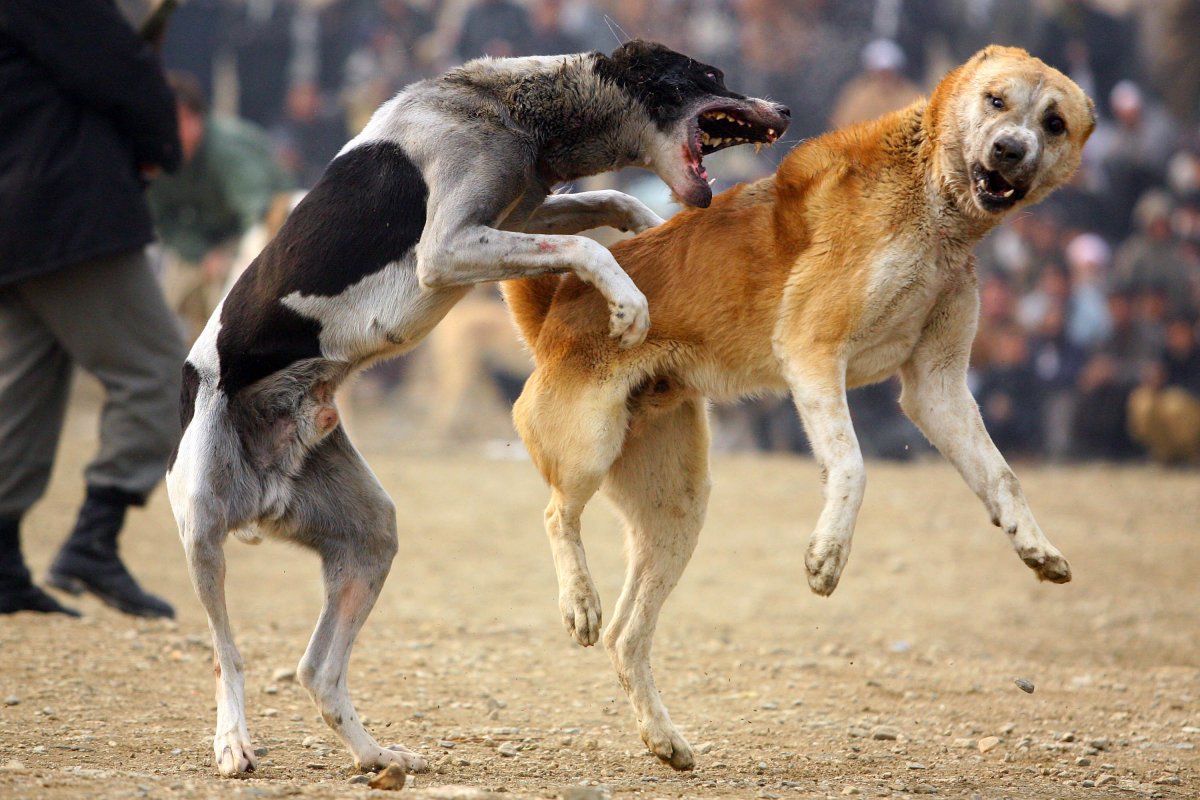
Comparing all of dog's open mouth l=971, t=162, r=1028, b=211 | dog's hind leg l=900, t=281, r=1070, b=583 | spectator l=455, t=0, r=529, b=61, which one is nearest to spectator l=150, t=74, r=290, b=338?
spectator l=455, t=0, r=529, b=61

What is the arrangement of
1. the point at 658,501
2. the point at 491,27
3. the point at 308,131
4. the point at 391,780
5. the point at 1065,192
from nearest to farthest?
the point at 391,780 < the point at 658,501 < the point at 1065,192 < the point at 491,27 < the point at 308,131

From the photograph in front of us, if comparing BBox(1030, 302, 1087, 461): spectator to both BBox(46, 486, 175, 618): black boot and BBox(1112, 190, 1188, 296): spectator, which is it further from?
BBox(46, 486, 175, 618): black boot

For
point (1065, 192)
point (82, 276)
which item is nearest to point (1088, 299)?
point (1065, 192)

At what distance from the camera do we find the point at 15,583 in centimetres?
572

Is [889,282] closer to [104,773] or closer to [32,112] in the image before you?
[104,773]

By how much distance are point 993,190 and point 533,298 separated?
144 cm

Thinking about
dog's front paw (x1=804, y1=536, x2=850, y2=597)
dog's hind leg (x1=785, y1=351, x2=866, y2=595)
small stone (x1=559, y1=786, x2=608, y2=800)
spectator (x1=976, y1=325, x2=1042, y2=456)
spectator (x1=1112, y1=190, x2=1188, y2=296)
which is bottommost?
spectator (x1=976, y1=325, x2=1042, y2=456)

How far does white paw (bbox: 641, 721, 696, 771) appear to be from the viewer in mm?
4098

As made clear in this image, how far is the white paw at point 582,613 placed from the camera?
395 cm

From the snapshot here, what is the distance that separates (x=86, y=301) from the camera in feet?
17.5

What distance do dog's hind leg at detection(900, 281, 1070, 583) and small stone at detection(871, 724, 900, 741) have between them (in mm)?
1006

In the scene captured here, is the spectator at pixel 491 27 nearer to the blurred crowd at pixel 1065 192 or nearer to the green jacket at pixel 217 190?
the blurred crowd at pixel 1065 192

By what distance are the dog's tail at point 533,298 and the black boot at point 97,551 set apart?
2.25 m

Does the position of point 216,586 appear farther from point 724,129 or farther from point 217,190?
point 217,190
